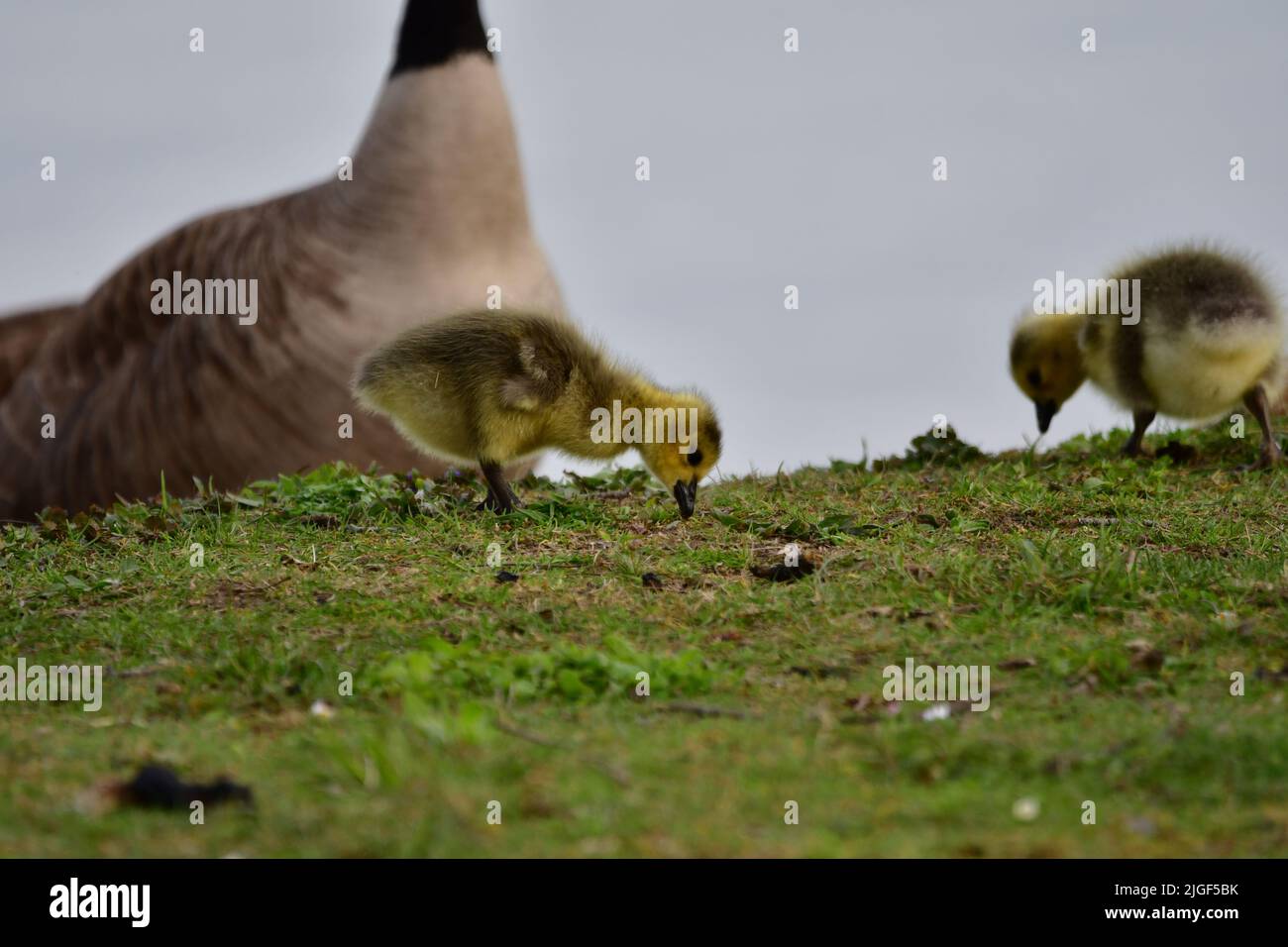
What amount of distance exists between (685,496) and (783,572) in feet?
3.59

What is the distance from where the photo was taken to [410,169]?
30.2ft

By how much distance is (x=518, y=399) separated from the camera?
6238mm

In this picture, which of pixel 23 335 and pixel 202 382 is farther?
pixel 23 335

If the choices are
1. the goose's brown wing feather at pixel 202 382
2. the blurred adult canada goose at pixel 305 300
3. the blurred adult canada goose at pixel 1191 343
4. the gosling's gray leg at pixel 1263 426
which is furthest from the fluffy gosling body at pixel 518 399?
the gosling's gray leg at pixel 1263 426

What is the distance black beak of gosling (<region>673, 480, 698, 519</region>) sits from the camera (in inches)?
254

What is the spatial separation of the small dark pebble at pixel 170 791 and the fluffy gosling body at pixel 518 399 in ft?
10.4

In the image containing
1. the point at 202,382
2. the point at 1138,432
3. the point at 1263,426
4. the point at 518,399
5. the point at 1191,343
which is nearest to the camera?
the point at 518,399

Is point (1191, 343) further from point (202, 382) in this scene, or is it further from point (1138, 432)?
point (202, 382)

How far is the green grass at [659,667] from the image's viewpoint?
10.2 feet

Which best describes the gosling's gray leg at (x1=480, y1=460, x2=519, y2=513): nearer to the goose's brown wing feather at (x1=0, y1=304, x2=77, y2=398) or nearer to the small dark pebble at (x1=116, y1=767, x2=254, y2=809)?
the small dark pebble at (x1=116, y1=767, x2=254, y2=809)

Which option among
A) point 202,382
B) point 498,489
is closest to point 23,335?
point 202,382

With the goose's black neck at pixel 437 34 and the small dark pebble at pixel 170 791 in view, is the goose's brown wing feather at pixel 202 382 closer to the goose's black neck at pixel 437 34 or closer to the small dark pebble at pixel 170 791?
the goose's black neck at pixel 437 34
